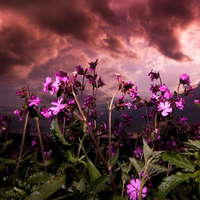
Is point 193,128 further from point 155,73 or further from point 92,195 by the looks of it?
point 92,195

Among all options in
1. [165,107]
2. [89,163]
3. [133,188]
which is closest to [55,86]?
[89,163]

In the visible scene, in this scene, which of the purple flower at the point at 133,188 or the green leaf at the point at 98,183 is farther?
the purple flower at the point at 133,188

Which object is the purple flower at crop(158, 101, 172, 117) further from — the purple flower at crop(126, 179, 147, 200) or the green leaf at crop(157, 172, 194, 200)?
the green leaf at crop(157, 172, 194, 200)

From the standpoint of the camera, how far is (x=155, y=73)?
9.64ft

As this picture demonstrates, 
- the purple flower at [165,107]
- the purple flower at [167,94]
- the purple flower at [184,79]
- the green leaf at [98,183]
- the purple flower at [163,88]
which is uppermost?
the purple flower at [184,79]

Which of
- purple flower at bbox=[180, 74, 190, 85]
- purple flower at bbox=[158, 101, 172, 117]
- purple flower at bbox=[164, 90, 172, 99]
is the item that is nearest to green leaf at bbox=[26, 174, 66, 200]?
purple flower at bbox=[158, 101, 172, 117]

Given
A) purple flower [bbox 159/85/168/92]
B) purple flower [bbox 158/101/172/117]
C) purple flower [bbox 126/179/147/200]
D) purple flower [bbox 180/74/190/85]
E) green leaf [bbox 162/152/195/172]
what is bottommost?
purple flower [bbox 126/179/147/200]

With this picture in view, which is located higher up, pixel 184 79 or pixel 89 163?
pixel 184 79

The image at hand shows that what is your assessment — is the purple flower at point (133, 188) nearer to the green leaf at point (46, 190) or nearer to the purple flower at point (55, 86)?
the green leaf at point (46, 190)

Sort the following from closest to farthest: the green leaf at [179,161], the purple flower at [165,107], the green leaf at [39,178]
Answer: the green leaf at [179,161]
the green leaf at [39,178]
the purple flower at [165,107]

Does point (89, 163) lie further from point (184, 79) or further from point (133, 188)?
point (184, 79)

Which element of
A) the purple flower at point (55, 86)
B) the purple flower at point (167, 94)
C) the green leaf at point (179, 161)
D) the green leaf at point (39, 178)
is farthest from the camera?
the purple flower at point (167, 94)

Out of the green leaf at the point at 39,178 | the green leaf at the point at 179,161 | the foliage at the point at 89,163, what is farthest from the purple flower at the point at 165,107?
the green leaf at the point at 39,178

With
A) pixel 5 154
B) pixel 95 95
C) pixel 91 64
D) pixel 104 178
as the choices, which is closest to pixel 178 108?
pixel 95 95
